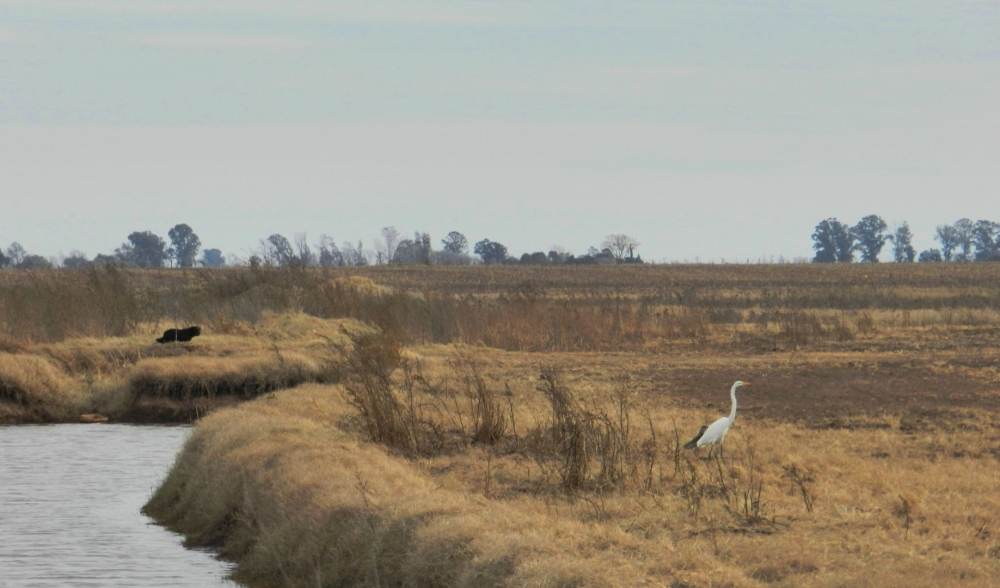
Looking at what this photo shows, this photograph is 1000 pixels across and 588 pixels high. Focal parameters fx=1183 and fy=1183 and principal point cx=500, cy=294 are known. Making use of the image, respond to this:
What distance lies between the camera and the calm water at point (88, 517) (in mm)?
11234

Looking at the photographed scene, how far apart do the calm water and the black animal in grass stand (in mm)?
6032

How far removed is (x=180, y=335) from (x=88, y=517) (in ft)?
46.9

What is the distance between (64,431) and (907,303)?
37.5 m

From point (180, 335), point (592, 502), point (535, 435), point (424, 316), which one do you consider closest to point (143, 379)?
point (180, 335)

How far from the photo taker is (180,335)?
27922 mm

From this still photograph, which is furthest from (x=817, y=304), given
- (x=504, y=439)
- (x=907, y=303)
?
(x=504, y=439)

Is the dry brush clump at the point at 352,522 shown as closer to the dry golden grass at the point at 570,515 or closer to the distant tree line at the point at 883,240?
the dry golden grass at the point at 570,515

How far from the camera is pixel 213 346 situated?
28.0 metres

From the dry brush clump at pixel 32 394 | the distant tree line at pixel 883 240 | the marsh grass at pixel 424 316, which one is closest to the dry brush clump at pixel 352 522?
the dry brush clump at pixel 32 394

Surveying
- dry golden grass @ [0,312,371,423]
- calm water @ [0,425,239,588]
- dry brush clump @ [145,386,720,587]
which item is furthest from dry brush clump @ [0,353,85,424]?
dry brush clump @ [145,386,720,587]

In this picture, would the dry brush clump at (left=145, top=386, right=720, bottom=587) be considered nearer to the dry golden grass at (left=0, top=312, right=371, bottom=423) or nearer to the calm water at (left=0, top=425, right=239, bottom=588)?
the calm water at (left=0, top=425, right=239, bottom=588)

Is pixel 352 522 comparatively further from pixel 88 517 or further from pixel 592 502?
pixel 88 517

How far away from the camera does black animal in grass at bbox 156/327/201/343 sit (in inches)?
1094

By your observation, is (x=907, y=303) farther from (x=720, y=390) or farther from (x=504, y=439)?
(x=504, y=439)
